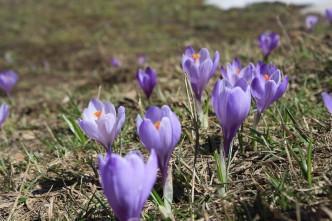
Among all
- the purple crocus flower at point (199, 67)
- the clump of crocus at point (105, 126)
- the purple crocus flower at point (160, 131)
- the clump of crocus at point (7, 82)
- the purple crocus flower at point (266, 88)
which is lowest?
the purple crocus flower at point (160, 131)

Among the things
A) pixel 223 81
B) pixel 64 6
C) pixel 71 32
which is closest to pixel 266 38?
pixel 223 81

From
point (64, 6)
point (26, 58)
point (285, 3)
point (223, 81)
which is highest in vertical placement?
point (64, 6)

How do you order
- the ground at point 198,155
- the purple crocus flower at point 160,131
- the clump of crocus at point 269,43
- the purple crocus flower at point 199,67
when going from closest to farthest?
the purple crocus flower at point 160,131, the ground at point 198,155, the purple crocus flower at point 199,67, the clump of crocus at point 269,43

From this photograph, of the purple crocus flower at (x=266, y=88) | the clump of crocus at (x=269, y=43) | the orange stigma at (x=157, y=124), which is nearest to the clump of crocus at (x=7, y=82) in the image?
the clump of crocus at (x=269, y=43)

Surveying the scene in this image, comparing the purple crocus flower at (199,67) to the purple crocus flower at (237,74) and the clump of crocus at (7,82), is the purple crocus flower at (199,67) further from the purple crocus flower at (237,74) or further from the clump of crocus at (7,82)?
the clump of crocus at (7,82)

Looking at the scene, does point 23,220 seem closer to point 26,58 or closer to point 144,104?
point 144,104

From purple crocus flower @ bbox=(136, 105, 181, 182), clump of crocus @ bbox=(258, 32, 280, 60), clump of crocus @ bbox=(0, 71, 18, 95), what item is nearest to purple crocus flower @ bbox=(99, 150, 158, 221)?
purple crocus flower @ bbox=(136, 105, 181, 182)

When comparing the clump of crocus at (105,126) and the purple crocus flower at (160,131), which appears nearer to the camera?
the purple crocus flower at (160,131)
